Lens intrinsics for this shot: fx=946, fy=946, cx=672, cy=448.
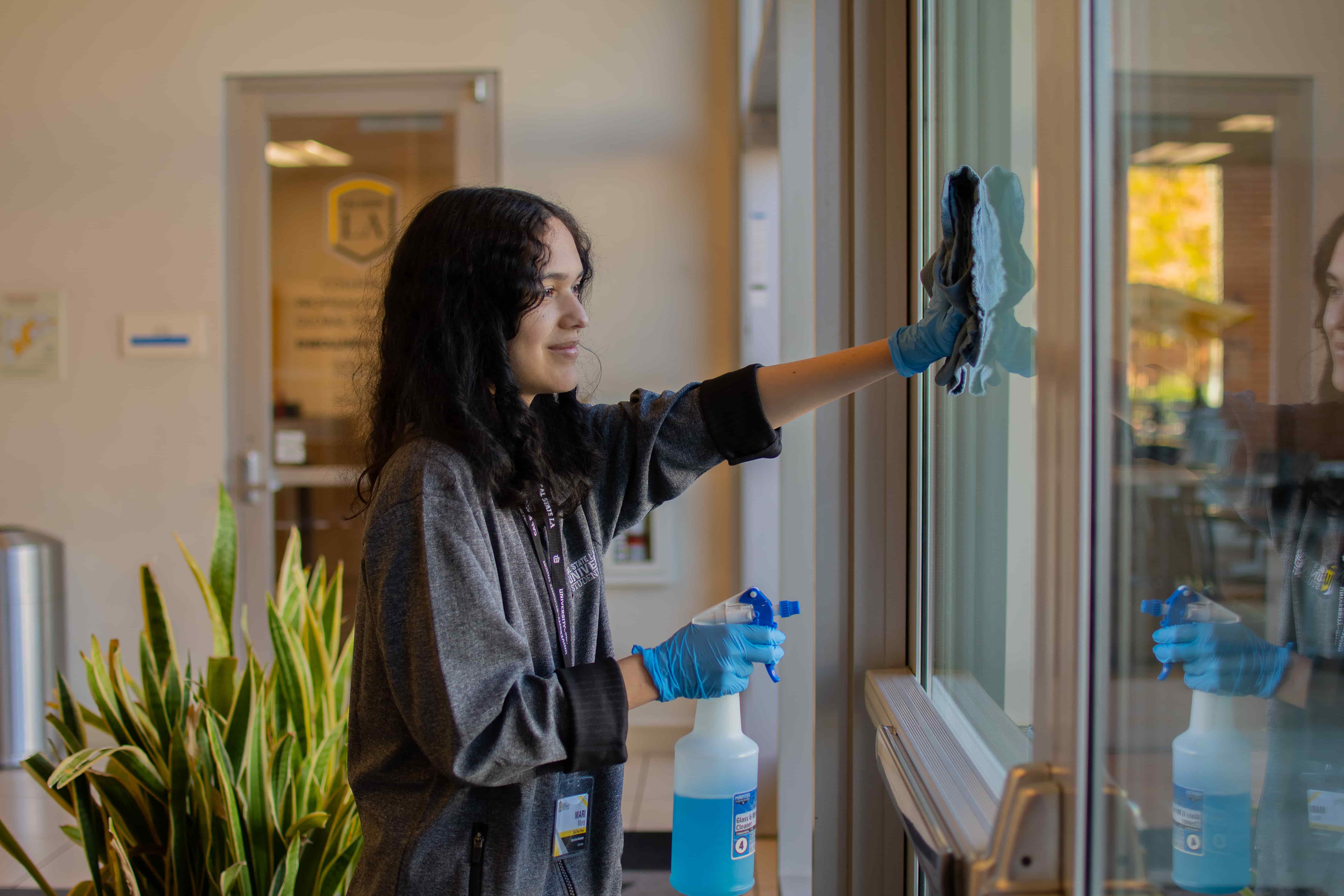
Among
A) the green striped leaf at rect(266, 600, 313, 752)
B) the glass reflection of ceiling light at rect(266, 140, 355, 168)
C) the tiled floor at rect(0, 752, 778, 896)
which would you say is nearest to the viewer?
the green striped leaf at rect(266, 600, 313, 752)

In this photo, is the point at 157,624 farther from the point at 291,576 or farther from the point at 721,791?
the point at 721,791

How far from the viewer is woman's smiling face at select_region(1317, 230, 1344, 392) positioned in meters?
0.50

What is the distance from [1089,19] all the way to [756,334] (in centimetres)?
270

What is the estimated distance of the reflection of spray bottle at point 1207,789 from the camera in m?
0.61

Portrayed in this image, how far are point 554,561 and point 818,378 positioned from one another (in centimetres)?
43

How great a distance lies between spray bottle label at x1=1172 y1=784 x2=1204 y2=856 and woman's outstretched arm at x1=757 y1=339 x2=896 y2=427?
0.63 meters

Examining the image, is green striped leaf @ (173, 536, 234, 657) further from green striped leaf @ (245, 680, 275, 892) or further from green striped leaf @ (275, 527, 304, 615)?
green striped leaf @ (245, 680, 275, 892)

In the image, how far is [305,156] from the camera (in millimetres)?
3949

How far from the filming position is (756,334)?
3.32 m

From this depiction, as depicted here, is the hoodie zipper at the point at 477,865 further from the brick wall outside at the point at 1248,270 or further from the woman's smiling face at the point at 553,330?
the brick wall outside at the point at 1248,270

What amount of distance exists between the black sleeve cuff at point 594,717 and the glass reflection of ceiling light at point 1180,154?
781 mm


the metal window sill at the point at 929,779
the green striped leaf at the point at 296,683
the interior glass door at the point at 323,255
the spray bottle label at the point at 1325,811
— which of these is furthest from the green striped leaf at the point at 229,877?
the interior glass door at the point at 323,255

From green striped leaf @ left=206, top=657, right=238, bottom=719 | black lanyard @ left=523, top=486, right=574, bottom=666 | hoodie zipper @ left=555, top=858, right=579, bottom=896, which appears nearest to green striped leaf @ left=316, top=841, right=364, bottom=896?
green striped leaf @ left=206, top=657, right=238, bottom=719

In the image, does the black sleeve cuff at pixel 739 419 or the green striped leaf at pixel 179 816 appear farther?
the green striped leaf at pixel 179 816
